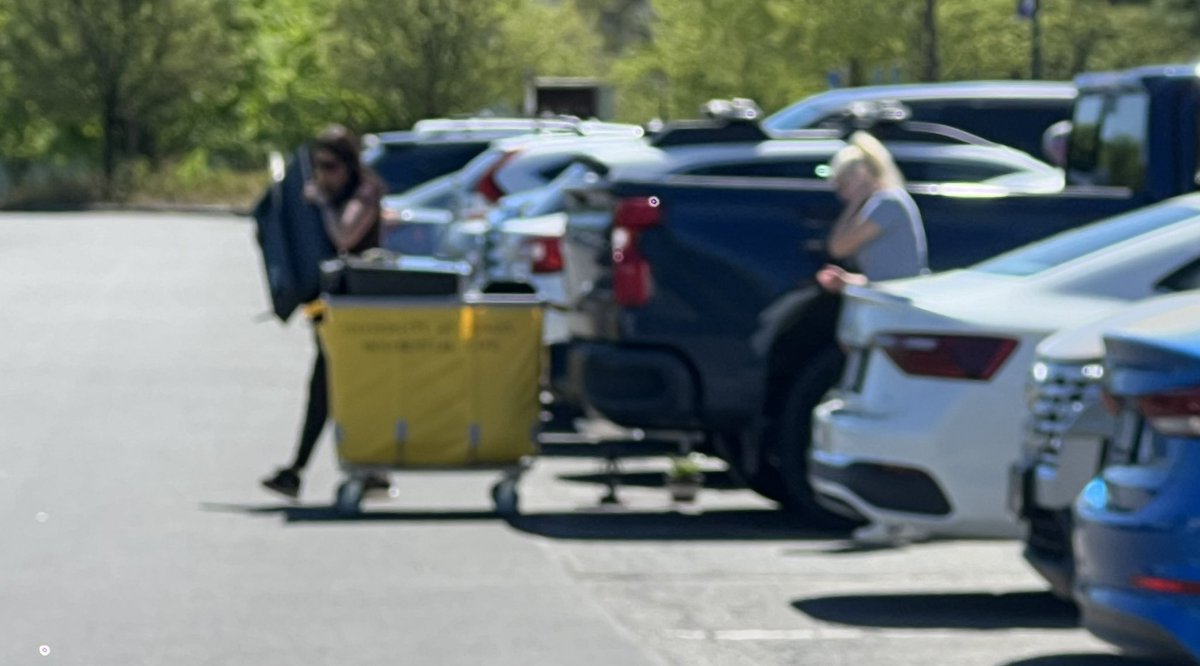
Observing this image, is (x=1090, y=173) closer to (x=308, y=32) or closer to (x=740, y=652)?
(x=740, y=652)

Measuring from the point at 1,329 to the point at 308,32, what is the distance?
8076cm

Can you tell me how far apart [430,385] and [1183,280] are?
3.87 metres

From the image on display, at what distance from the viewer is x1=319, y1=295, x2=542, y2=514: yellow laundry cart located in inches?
481

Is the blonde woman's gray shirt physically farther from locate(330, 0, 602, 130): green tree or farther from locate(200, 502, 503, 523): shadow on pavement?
locate(330, 0, 602, 130): green tree

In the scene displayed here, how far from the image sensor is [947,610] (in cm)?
970

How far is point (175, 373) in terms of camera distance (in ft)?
64.8

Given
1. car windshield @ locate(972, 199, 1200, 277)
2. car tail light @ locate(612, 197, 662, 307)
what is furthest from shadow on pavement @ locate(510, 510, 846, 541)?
car windshield @ locate(972, 199, 1200, 277)

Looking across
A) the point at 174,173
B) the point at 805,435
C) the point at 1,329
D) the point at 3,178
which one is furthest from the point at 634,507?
the point at 3,178

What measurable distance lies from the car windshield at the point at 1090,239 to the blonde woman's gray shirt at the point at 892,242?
1169 millimetres

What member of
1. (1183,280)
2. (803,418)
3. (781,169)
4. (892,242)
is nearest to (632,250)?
(803,418)

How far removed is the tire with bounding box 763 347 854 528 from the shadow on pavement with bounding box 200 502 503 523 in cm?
126

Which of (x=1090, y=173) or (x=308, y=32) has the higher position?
(x=1090, y=173)

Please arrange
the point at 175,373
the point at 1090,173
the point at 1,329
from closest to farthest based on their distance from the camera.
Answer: the point at 1090,173 < the point at 175,373 < the point at 1,329

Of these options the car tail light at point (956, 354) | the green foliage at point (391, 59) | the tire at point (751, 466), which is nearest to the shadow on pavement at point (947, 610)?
the car tail light at point (956, 354)
